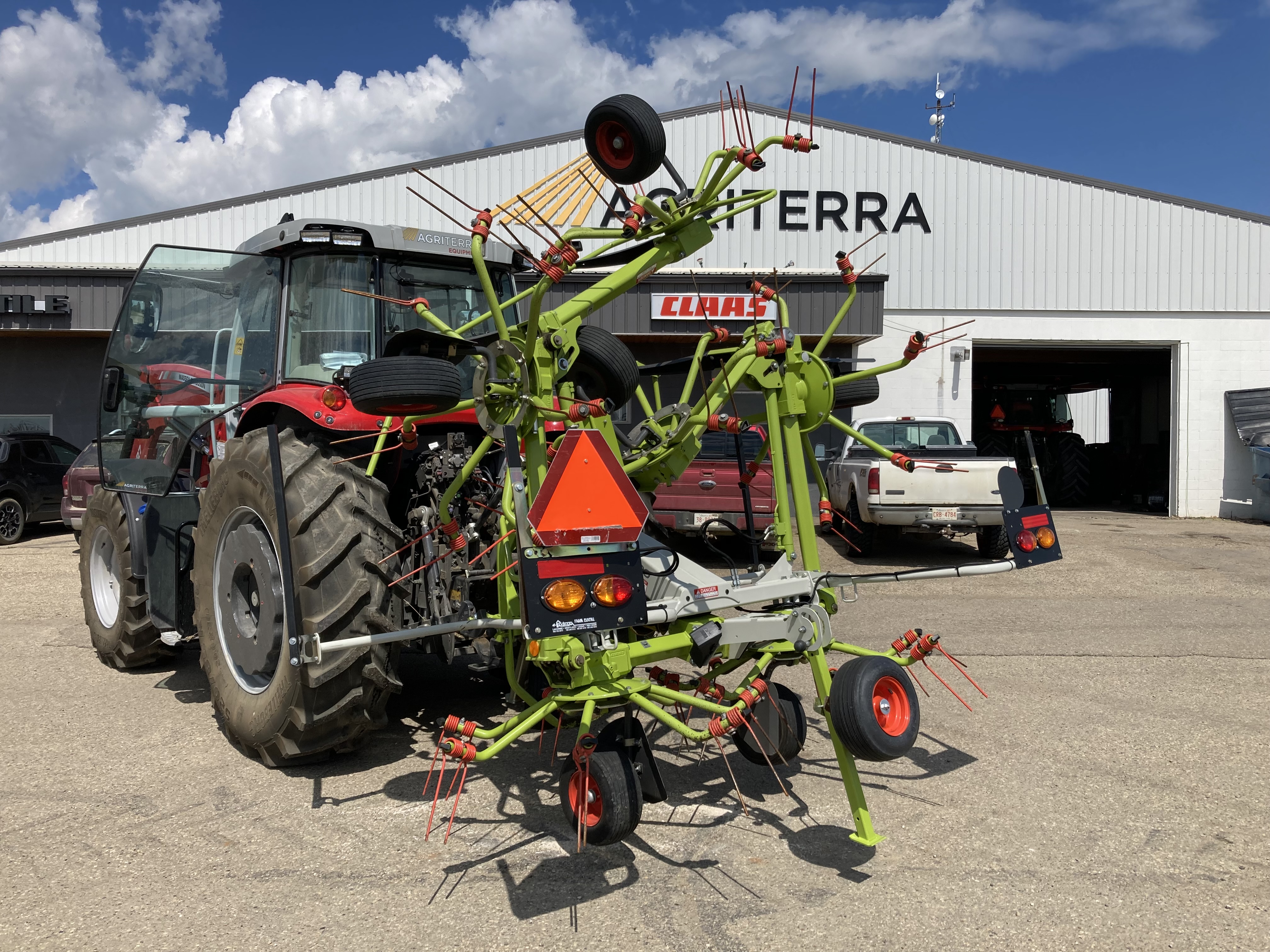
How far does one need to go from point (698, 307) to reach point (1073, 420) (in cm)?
1263

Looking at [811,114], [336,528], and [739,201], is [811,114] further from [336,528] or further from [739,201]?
[336,528]

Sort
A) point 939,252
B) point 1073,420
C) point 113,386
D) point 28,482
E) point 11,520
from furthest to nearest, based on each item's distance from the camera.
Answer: point 1073,420 < point 939,252 < point 28,482 < point 11,520 < point 113,386

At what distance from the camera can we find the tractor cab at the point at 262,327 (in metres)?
4.96

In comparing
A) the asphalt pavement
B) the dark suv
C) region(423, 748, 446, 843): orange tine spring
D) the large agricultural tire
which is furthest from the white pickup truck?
the dark suv

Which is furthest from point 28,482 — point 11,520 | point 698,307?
point 698,307

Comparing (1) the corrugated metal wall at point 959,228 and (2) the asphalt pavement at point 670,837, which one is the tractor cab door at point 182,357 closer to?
(2) the asphalt pavement at point 670,837

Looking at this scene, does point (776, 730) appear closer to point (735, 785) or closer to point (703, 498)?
point (735, 785)

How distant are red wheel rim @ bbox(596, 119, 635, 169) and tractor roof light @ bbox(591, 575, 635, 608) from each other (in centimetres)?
162

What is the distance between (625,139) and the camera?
366cm

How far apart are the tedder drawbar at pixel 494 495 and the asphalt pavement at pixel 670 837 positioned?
0.24 metres

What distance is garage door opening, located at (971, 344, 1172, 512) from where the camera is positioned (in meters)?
20.9

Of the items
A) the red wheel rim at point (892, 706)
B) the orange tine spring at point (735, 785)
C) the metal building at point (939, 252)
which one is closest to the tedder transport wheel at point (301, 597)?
the orange tine spring at point (735, 785)

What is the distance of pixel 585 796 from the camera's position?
123 inches

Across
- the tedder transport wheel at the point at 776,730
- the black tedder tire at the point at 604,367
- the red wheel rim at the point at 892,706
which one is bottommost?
the tedder transport wheel at the point at 776,730
